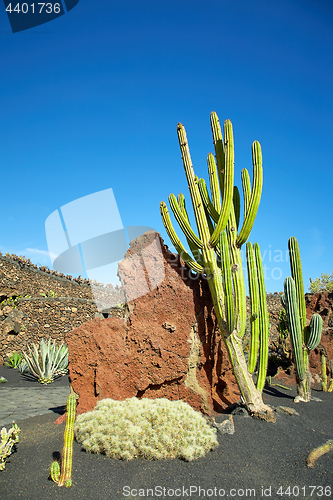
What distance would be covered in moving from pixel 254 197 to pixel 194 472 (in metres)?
3.83

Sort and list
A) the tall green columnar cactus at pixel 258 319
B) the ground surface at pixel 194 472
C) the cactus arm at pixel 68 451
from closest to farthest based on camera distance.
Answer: the ground surface at pixel 194 472 < the cactus arm at pixel 68 451 < the tall green columnar cactus at pixel 258 319

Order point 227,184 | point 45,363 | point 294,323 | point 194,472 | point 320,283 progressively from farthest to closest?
point 320,283
point 45,363
point 294,323
point 227,184
point 194,472

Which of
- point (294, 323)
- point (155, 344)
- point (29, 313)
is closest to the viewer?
point (155, 344)

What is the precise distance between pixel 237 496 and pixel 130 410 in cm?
146

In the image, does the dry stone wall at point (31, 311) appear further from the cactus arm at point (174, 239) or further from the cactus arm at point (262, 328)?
the cactus arm at point (262, 328)

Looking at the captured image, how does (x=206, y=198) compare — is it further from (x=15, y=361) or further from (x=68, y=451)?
(x=15, y=361)

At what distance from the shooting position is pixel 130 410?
3.75 m

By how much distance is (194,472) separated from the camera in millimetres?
3072

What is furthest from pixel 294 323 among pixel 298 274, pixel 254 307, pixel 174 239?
pixel 174 239

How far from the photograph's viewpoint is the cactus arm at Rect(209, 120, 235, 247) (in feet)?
15.5

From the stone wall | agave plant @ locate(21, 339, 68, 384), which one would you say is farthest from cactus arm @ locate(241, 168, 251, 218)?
the stone wall

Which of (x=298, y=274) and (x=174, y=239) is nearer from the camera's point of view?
(x=174, y=239)

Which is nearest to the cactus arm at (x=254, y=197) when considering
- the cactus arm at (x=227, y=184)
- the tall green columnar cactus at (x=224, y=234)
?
the tall green columnar cactus at (x=224, y=234)

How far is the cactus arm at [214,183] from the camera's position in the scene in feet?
16.6
